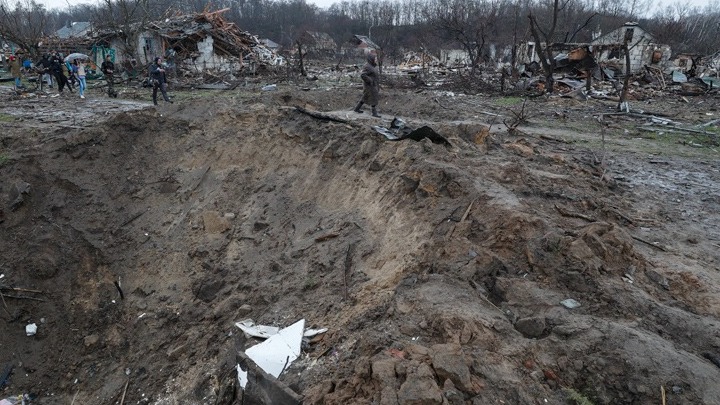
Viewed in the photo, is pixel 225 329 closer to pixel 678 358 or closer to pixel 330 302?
pixel 330 302

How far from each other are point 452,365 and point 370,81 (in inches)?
340

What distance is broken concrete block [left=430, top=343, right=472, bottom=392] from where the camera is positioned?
8.50 feet

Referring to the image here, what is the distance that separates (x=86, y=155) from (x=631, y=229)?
312 inches

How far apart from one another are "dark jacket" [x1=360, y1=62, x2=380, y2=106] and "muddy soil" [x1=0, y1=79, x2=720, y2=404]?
258 cm

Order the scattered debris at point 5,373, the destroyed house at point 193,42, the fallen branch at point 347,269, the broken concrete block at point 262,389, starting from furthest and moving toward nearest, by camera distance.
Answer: the destroyed house at point 193,42, the scattered debris at point 5,373, the fallen branch at point 347,269, the broken concrete block at point 262,389

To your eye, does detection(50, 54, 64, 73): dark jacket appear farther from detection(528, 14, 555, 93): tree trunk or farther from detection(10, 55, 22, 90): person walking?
detection(528, 14, 555, 93): tree trunk

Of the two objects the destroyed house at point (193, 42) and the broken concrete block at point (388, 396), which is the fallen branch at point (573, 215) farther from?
the destroyed house at point (193, 42)

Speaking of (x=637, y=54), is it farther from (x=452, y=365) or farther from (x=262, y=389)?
(x=262, y=389)

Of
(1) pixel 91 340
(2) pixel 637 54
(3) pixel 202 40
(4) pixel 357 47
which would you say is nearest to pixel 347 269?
(1) pixel 91 340

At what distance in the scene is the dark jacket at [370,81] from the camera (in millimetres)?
10477

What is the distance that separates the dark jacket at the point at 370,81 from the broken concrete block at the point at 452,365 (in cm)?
835

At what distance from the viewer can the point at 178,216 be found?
7152mm

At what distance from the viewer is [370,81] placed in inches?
414

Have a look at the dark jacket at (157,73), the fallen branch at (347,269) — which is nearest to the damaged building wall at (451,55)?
the dark jacket at (157,73)
